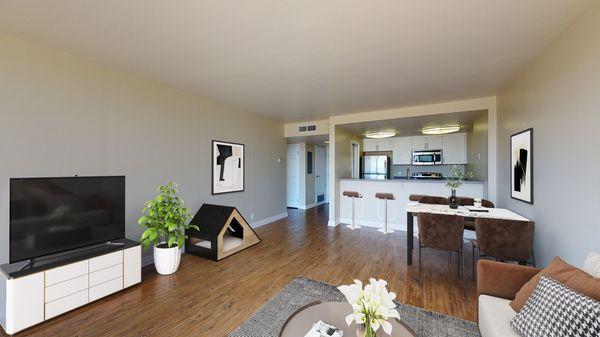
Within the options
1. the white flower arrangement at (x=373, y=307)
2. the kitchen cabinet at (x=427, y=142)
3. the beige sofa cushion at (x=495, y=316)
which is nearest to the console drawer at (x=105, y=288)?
the white flower arrangement at (x=373, y=307)

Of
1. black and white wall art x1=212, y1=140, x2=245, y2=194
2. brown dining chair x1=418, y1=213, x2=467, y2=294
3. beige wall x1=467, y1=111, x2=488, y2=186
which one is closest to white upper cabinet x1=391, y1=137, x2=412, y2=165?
beige wall x1=467, y1=111, x2=488, y2=186

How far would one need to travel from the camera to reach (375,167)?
7.02 m

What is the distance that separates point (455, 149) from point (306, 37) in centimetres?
560

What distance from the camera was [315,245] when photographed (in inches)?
158

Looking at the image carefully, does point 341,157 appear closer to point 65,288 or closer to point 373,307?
point 373,307

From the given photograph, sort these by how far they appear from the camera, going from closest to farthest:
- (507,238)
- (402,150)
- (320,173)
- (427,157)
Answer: (507,238), (427,157), (402,150), (320,173)

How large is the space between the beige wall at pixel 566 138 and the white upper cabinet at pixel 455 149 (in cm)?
345

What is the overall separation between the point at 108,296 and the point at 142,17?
2.71m

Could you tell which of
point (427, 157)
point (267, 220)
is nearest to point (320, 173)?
point (267, 220)

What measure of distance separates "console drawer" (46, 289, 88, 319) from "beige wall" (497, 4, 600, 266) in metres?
4.30

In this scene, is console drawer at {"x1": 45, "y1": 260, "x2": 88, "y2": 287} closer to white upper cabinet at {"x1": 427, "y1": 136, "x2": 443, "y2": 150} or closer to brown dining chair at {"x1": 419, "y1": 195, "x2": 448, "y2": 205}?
brown dining chair at {"x1": 419, "y1": 195, "x2": 448, "y2": 205}

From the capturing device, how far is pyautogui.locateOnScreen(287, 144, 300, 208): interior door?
732cm

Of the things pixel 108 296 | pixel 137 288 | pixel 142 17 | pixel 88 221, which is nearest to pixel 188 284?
pixel 137 288

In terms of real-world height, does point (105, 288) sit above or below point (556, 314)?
below
